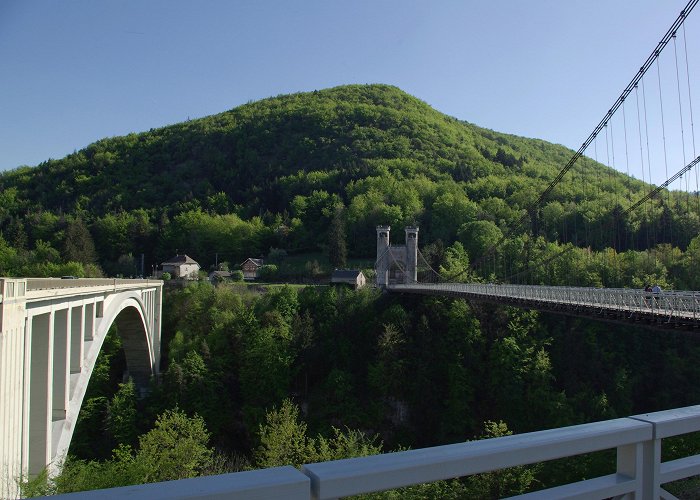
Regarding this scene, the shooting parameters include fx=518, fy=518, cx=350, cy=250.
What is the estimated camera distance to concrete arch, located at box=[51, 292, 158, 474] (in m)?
12.9

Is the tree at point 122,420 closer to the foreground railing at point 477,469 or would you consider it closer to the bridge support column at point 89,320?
the bridge support column at point 89,320

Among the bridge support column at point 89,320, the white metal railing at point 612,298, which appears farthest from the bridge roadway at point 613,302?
the bridge support column at point 89,320

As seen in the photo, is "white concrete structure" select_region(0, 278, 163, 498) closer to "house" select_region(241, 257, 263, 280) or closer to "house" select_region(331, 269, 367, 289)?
"house" select_region(331, 269, 367, 289)

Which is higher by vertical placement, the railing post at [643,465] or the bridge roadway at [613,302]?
the railing post at [643,465]

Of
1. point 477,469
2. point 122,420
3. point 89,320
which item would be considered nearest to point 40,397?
point 89,320

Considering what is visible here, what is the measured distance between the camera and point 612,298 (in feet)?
52.0

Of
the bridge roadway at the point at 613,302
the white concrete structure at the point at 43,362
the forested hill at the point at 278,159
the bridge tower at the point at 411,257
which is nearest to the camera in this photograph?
the white concrete structure at the point at 43,362

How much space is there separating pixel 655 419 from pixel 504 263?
43.0m

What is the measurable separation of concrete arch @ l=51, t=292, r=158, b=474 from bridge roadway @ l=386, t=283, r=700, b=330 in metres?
14.7

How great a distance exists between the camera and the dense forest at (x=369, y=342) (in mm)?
23314

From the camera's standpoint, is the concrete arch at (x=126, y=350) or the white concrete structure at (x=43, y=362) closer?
the white concrete structure at (x=43, y=362)

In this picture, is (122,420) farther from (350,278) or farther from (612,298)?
(612,298)

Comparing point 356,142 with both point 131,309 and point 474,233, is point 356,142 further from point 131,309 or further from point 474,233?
point 131,309

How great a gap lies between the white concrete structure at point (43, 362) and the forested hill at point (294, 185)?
107 ft
